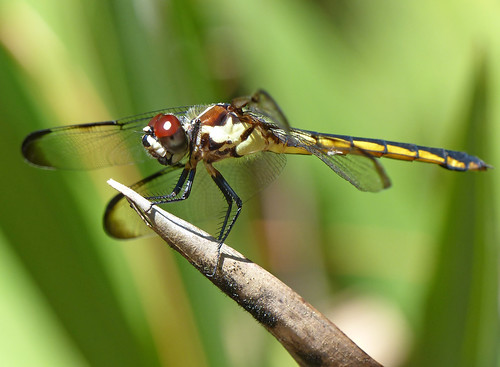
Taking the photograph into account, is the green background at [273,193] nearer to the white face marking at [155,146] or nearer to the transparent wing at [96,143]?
the transparent wing at [96,143]

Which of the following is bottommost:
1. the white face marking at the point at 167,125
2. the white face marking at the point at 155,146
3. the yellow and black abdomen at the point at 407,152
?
the yellow and black abdomen at the point at 407,152

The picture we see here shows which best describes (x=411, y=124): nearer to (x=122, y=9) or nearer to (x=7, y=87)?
(x=122, y=9)

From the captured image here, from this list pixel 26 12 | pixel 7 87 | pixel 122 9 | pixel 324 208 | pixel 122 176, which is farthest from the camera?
pixel 324 208

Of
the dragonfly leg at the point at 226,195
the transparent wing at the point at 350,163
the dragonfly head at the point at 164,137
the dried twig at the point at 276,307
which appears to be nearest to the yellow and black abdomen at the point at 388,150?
the transparent wing at the point at 350,163

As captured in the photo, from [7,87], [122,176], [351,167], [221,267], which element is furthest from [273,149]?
[221,267]

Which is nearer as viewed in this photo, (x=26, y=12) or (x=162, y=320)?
(x=162, y=320)

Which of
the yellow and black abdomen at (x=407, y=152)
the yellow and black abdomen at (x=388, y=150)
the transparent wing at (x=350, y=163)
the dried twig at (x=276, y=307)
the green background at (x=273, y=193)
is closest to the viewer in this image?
the dried twig at (x=276, y=307)

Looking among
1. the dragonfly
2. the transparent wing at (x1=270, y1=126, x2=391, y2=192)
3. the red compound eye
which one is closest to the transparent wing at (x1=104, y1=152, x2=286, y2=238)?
the dragonfly
